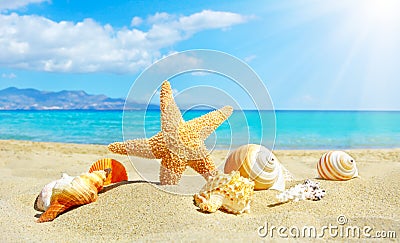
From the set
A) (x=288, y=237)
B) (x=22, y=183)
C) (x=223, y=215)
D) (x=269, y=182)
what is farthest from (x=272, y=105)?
(x=22, y=183)

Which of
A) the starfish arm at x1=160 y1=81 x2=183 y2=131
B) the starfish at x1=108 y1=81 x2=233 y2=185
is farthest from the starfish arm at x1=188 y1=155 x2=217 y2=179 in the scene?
the starfish arm at x1=160 y1=81 x2=183 y2=131

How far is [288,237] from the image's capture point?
298cm

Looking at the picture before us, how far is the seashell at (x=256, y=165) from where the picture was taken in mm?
4301

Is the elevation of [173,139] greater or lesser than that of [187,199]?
greater

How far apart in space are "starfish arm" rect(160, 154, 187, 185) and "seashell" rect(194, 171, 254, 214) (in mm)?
584

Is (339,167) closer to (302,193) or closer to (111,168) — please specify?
(302,193)

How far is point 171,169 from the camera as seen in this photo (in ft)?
14.0

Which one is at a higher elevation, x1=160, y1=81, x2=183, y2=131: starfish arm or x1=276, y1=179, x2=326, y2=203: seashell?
x1=160, y1=81, x2=183, y2=131: starfish arm

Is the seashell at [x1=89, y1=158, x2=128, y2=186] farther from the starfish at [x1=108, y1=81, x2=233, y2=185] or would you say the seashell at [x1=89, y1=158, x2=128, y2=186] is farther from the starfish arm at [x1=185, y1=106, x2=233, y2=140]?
the starfish arm at [x1=185, y1=106, x2=233, y2=140]

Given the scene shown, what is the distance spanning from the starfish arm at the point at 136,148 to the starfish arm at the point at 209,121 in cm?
51

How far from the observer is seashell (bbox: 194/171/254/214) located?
362 cm

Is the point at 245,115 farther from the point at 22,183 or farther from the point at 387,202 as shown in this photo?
the point at 22,183

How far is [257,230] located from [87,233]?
1.40m

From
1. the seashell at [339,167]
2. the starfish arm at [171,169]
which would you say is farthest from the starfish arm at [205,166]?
the seashell at [339,167]
